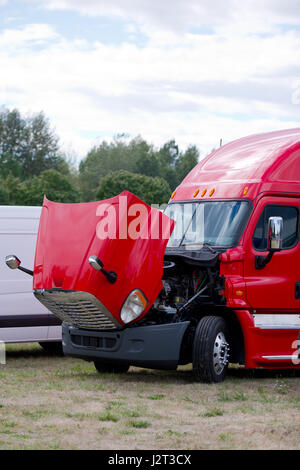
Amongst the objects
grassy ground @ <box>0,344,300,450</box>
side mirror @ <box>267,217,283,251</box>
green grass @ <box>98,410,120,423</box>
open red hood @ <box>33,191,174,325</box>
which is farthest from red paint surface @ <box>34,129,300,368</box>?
green grass @ <box>98,410,120,423</box>

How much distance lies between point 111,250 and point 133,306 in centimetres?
76

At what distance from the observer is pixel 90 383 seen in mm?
10438

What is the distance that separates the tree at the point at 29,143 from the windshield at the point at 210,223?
71.3 m

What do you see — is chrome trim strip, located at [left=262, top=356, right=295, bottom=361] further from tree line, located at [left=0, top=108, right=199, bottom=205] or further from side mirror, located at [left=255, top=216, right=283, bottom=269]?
tree line, located at [left=0, top=108, right=199, bottom=205]

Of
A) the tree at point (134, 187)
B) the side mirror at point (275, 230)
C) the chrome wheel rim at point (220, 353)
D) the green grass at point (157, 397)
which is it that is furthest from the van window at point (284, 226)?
the tree at point (134, 187)

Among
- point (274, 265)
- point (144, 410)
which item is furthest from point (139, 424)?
point (274, 265)

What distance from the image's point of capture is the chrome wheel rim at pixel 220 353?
10.4 m

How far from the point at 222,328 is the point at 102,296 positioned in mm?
1698

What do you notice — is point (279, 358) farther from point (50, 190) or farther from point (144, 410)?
point (50, 190)

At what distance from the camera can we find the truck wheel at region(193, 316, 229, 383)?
401 inches

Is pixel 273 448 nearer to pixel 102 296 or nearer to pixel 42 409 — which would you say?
pixel 42 409

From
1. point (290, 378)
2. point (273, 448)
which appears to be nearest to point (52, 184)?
point (290, 378)

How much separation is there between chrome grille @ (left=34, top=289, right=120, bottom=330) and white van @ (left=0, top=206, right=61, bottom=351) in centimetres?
227

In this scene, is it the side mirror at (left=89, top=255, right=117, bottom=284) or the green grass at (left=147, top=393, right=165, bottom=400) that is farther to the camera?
the side mirror at (left=89, top=255, right=117, bottom=284)
